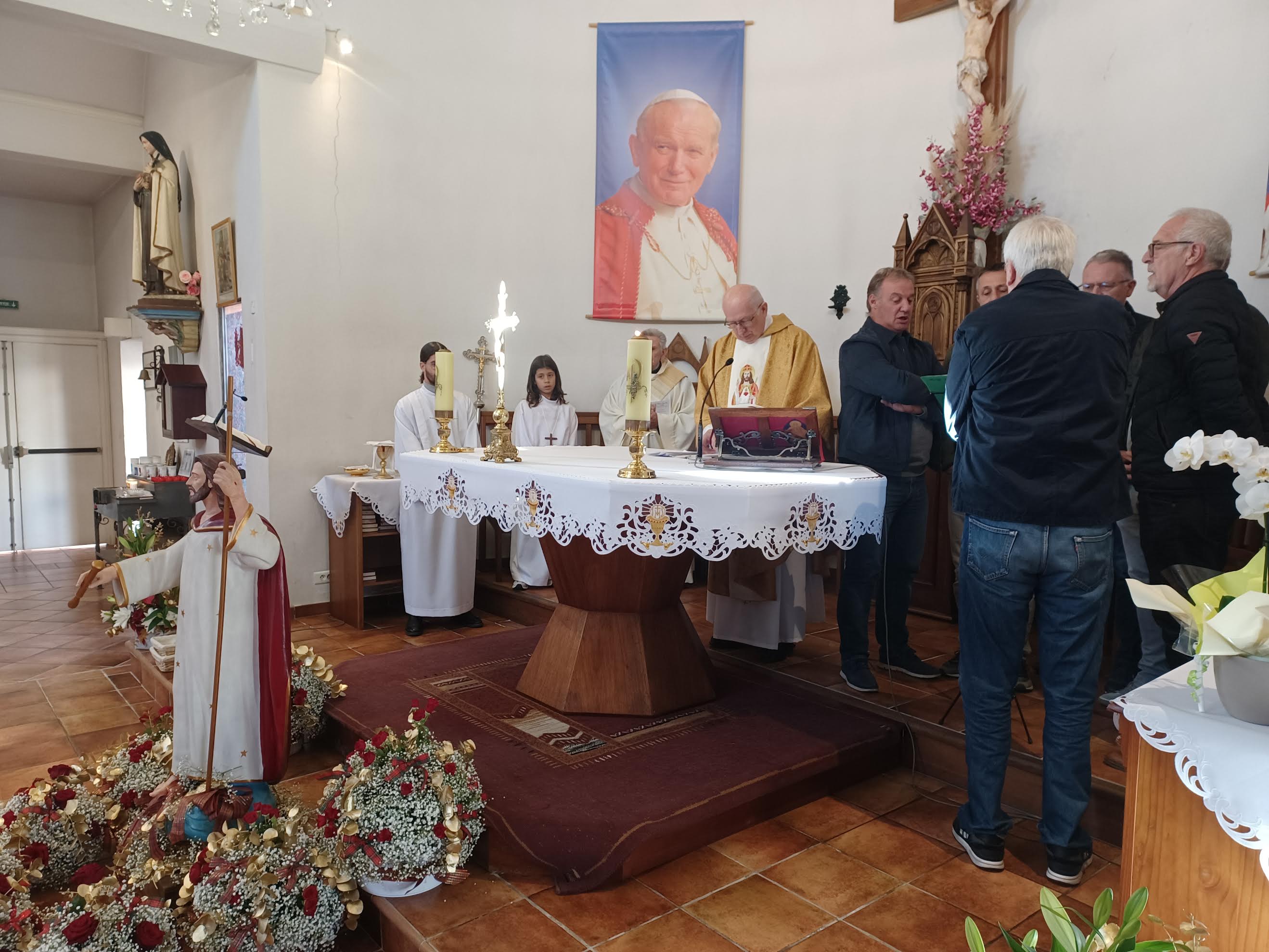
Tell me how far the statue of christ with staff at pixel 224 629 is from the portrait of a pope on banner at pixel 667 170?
3975mm

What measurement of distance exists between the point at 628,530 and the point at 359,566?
295cm

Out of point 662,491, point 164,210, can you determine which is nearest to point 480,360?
point 164,210

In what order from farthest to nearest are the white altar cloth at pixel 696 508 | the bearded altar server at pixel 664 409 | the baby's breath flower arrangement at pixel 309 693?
the bearded altar server at pixel 664 409 → the baby's breath flower arrangement at pixel 309 693 → the white altar cloth at pixel 696 508

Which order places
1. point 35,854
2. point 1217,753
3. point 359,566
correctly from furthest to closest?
point 359,566 → point 35,854 → point 1217,753

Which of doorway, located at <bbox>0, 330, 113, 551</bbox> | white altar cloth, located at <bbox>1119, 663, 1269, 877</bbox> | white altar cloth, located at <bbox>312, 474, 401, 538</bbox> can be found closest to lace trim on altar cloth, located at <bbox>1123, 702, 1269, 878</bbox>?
white altar cloth, located at <bbox>1119, 663, 1269, 877</bbox>

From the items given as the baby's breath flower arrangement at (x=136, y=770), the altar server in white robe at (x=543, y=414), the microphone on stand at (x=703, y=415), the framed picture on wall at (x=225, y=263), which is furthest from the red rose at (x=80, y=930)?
the framed picture on wall at (x=225, y=263)

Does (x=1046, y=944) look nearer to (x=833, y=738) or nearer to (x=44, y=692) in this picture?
(x=833, y=738)

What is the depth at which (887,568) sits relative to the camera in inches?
144

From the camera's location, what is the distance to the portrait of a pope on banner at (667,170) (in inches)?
233

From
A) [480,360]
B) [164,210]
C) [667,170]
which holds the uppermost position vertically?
[667,170]

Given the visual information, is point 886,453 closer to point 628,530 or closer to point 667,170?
point 628,530

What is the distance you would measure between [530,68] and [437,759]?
16.3 feet

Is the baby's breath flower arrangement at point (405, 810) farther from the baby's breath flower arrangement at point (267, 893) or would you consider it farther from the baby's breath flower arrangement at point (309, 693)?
the baby's breath flower arrangement at point (309, 693)

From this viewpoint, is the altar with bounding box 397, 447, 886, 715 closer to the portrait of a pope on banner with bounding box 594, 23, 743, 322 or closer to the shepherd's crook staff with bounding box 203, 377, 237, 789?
the shepherd's crook staff with bounding box 203, 377, 237, 789
